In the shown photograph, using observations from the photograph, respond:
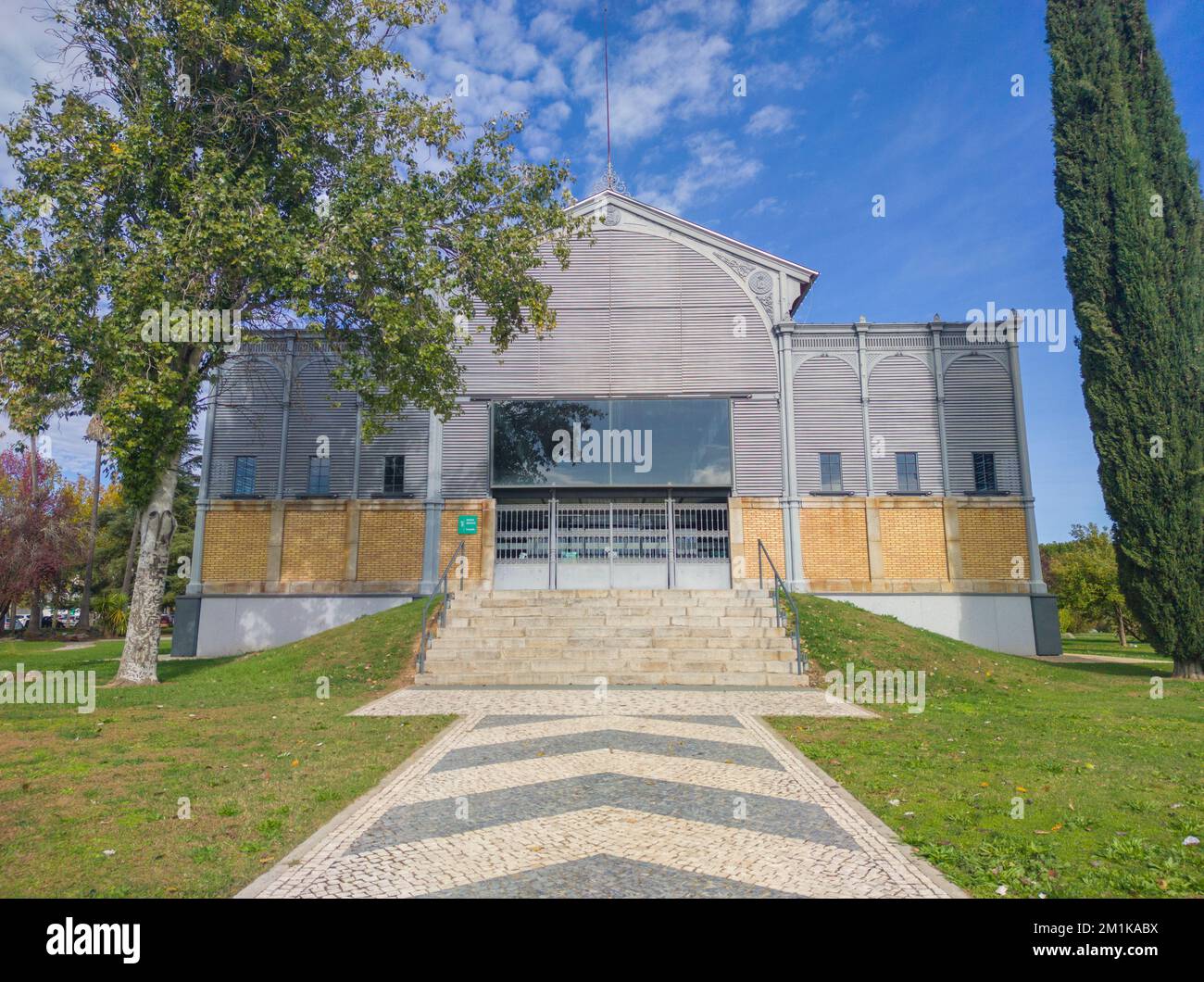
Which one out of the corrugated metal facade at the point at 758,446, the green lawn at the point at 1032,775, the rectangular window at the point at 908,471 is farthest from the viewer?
the rectangular window at the point at 908,471

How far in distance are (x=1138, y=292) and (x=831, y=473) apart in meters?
8.13

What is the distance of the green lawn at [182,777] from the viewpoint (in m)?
4.03

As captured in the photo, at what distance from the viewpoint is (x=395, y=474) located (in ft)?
64.6

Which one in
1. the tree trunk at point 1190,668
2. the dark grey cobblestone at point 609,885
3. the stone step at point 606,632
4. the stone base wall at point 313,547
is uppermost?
the stone base wall at point 313,547

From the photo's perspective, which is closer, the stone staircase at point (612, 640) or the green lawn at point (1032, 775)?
the green lawn at point (1032, 775)

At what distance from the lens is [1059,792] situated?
18.4 ft

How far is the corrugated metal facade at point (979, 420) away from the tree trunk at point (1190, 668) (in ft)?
18.7

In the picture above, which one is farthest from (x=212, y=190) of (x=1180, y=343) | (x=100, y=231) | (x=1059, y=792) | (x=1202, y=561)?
(x=1202, y=561)

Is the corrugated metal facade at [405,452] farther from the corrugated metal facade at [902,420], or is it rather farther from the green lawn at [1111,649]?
the green lawn at [1111,649]

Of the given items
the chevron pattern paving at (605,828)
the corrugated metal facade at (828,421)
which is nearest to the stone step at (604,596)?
the corrugated metal facade at (828,421)

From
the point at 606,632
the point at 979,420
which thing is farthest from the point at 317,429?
the point at 979,420

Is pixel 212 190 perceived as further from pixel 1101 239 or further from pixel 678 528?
pixel 1101 239

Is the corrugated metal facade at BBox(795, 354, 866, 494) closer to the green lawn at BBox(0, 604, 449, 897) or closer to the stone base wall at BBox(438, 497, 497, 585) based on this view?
the stone base wall at BBox(438, 497, 497, 585)

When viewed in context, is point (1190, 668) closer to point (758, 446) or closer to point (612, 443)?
point (758, 446)
